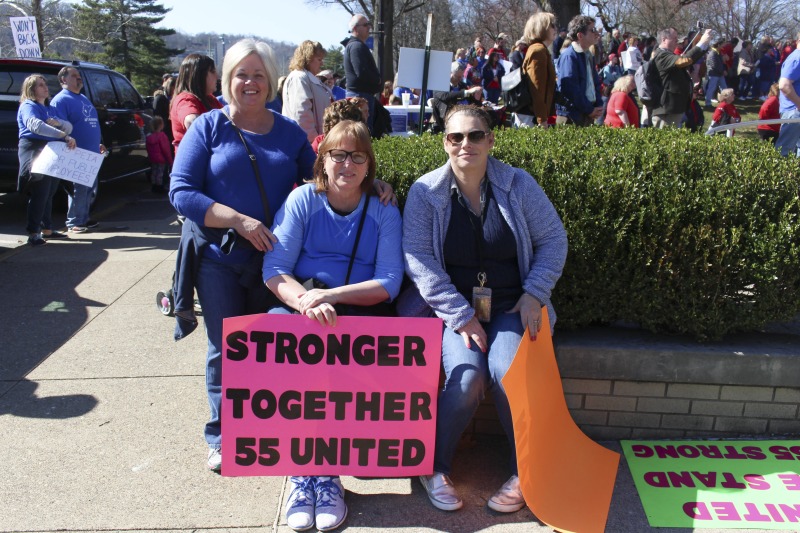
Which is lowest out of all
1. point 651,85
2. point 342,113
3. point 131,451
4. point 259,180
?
point 131,451

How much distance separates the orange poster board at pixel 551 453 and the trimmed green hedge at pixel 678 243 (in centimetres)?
47

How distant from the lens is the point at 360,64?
299 inches

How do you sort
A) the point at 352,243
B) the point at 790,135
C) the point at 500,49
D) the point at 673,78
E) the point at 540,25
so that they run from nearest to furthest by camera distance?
the point at 352,243 → the point at 540,25 → the point at 790,135 → the point at 673,78 → the point at 500,49

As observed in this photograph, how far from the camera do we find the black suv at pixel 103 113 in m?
8.69

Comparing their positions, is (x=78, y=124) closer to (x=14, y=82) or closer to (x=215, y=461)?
(x=14, y=82)

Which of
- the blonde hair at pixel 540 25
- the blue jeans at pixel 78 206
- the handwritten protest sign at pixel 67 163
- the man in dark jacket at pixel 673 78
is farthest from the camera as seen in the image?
the man in dark jacket at pixel 673 78

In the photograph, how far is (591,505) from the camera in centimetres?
304

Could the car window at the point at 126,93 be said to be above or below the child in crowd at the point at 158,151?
above

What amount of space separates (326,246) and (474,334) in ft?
2.51

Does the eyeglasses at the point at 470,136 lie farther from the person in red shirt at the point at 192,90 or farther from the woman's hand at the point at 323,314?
the person in red shirt at the point at 192,90

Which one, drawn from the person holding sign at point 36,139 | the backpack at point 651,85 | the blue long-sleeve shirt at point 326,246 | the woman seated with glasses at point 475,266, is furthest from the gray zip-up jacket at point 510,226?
the backpack at point 651,85

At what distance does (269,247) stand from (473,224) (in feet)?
3.05

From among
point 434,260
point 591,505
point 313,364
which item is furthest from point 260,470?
point 591,505

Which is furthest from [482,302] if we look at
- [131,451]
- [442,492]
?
[131,451]
